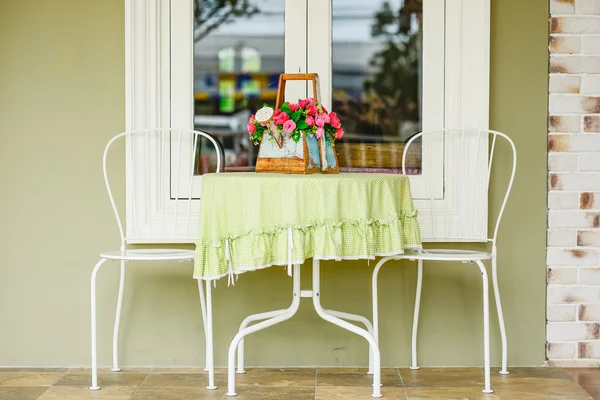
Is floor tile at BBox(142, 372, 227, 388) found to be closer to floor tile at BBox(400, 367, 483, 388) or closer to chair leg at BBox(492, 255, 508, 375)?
floor tile at BBox(400, 367, 483, 388)

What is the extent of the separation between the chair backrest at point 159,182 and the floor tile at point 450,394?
1.17m

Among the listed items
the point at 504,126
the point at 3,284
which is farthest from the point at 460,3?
the point at 3,284

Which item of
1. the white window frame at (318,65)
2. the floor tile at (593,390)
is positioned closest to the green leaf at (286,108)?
the white window frame at (318,65)

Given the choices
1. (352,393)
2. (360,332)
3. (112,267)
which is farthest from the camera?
(112,267)

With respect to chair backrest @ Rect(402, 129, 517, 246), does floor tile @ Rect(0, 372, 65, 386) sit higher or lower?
lower

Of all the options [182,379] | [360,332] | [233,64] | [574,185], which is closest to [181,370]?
[182,379]

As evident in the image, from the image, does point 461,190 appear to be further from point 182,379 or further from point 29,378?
point 29,378

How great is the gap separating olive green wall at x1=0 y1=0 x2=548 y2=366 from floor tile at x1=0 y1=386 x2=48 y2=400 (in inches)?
14.6

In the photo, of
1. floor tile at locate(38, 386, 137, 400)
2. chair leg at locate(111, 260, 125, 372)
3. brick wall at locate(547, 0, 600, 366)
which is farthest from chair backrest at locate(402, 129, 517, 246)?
floor tile at locate(38, 386, 137, 400)

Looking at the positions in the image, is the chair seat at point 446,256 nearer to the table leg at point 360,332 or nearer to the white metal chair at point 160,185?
the table leg at point 360,332

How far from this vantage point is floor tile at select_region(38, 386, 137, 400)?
122 inches

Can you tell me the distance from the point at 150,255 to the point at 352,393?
3.13 feet

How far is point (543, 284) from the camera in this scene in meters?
3.61

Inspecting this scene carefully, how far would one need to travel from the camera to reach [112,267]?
3.64 m
